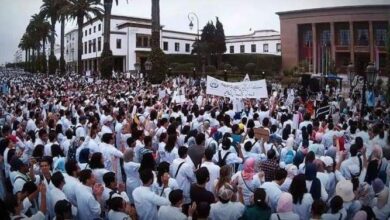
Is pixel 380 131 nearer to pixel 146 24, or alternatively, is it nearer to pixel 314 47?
pixel 314 47

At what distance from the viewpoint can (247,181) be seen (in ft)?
17.8

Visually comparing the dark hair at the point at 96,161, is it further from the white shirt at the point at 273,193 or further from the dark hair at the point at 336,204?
the dark hair at the point at 336,204

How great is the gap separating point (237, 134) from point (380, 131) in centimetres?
284

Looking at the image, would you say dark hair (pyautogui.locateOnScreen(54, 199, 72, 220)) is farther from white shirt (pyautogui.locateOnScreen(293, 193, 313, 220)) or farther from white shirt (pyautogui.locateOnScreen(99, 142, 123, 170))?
white shirt (pyautogui.locateOnScreen(293, 193, 313, 220))

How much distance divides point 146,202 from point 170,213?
1.29 feet

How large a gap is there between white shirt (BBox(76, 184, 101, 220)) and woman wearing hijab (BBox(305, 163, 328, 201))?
2.56m

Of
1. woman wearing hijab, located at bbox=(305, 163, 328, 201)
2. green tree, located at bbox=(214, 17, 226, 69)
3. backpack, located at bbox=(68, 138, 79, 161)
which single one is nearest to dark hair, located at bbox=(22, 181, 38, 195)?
backpack, located at bbox=(68, 138, 79, 161)

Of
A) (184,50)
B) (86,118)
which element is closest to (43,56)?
(86,118)

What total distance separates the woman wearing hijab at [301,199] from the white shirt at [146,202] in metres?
1.46

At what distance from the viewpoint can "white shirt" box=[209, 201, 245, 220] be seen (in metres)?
4.63

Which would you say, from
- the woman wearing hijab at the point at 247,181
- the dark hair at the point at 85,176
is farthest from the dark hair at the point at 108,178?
the woman wearing hijab at the point at 247,181

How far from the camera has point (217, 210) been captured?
4660 mm

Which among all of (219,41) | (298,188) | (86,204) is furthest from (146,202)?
(219,41)

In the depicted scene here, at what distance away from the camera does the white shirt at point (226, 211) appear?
15.2ft
